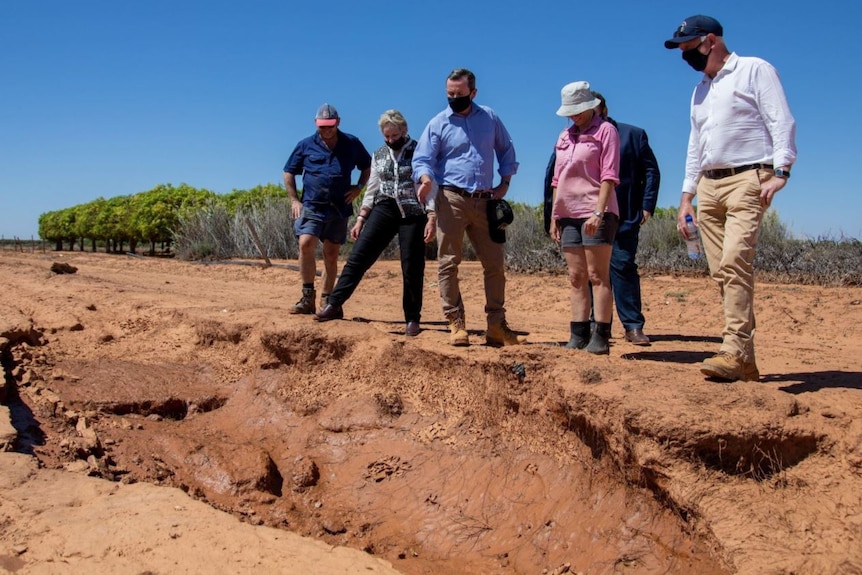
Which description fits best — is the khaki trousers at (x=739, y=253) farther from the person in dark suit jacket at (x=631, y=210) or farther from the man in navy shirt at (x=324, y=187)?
the man in navy shirt at (x=324, y=187)

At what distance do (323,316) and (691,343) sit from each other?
2844 mm

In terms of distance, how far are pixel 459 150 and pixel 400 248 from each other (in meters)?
1.08

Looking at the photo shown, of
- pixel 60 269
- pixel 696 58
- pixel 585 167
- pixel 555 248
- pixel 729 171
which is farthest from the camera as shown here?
pixel 555 248

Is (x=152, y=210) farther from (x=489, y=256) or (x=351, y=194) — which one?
(x=489, y=256)

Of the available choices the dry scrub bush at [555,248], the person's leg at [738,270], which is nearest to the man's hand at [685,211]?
the person's leg at [738,270]

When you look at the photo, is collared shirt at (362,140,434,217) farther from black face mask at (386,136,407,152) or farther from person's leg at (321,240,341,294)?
person's leg at (321,240,341,294)

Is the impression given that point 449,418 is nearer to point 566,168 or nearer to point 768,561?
point 566,168

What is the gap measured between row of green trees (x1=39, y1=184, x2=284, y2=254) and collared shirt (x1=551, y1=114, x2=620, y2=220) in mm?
18527

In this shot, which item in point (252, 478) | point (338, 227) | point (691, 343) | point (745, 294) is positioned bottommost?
point (252, 478)

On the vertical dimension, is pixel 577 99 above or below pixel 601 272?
above

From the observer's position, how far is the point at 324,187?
6.64m

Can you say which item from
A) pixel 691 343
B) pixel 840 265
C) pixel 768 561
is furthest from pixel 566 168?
pixel 840 265

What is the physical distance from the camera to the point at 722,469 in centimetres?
361

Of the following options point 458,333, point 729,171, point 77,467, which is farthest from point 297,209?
point 729,171
